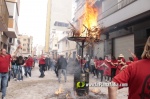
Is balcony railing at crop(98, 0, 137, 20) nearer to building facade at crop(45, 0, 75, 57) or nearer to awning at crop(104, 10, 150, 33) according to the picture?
awning at crop(104, 10, 150, 33)

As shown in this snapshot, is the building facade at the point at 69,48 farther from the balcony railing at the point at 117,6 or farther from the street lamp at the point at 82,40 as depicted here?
the street lamp at the point at 82,40

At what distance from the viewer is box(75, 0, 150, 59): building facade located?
1336 cm

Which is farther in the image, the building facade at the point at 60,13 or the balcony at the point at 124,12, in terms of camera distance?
the building facade at the point at 60,13

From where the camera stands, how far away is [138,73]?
1981mm

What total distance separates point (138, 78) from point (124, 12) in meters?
14.8

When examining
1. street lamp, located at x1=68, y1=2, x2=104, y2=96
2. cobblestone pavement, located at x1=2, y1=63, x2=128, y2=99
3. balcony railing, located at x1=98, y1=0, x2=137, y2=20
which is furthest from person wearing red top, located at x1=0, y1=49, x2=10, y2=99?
balcony railing, located at x1=98, y1=0, x2=137, y2=20

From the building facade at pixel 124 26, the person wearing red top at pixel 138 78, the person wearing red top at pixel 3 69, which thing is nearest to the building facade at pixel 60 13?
the building facade at pixel 124 26

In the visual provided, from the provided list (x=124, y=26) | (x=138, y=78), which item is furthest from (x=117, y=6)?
(x=138, y=78)

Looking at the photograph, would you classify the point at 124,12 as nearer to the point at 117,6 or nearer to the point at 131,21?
the point at 131,21

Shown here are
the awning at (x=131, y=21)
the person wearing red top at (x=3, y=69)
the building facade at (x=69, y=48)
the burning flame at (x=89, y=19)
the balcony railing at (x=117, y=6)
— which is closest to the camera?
the person wearing red top at (x=3, y=69)

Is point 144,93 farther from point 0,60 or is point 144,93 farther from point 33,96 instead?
point 33,96

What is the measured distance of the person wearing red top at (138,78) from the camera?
6.37 ft

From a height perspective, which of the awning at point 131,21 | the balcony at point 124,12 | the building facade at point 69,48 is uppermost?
the balcony at point 124,12

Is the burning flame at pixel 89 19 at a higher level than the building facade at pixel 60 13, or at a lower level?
lower
